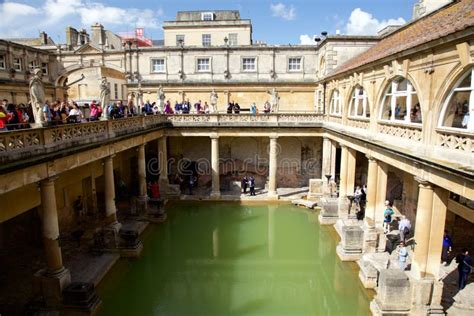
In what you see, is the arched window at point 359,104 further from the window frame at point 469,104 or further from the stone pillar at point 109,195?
the stone pillar at point 109,195

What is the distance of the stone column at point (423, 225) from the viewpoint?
1020cm

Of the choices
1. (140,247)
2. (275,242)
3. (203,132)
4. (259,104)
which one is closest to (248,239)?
(275,242)

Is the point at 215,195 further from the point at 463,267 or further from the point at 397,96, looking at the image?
the point at 463,267

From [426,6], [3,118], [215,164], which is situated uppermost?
[426,6]

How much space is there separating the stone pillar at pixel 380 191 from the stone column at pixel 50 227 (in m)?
12.3

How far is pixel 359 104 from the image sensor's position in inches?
691

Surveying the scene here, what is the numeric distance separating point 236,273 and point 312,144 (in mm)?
15922

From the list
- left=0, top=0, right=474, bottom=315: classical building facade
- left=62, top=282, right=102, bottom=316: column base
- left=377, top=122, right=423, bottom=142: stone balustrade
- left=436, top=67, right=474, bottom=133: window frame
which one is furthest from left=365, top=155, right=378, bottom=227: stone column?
left=62, top=282, right=102, bottom=316: column base

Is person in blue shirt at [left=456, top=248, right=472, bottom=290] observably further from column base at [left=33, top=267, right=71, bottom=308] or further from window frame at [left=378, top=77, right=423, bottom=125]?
column base at [left=33, top=267, right=71, bottom=308]

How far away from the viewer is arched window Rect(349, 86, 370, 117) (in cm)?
1602

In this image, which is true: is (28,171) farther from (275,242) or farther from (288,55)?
(288,55)

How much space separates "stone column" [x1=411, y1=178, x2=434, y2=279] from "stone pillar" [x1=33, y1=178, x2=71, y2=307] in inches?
440

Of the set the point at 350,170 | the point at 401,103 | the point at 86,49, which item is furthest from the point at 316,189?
the point at 86,49

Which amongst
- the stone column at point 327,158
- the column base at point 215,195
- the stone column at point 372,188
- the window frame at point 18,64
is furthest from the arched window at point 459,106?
the window frame at point 18,64
